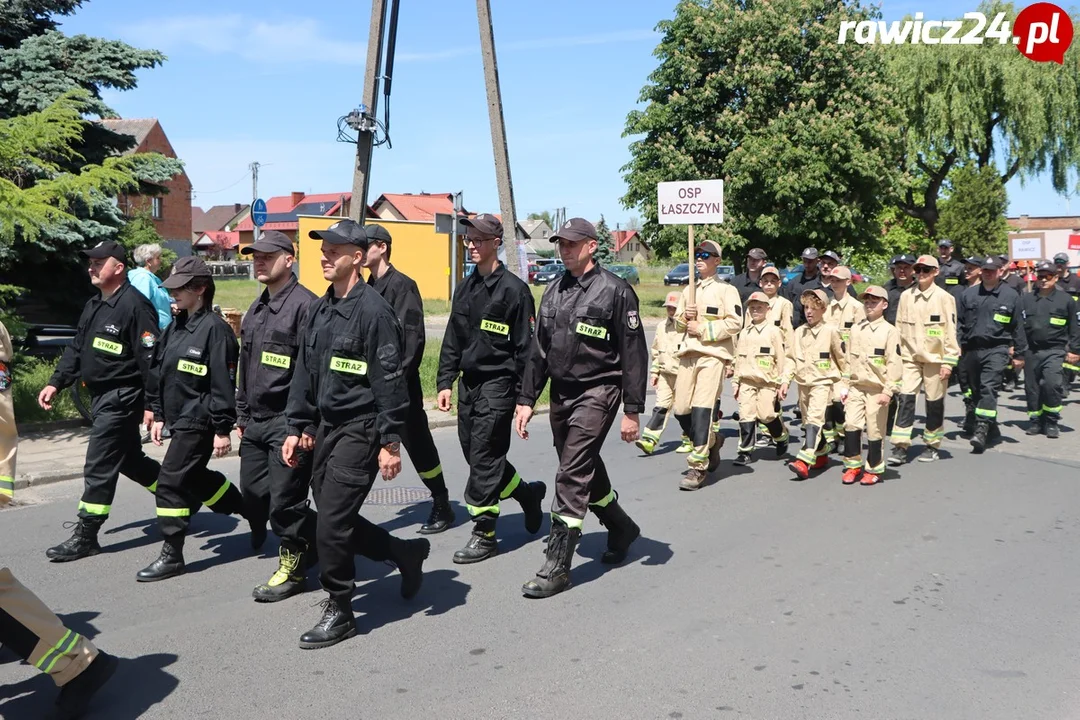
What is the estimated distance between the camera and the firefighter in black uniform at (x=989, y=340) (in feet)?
34.8

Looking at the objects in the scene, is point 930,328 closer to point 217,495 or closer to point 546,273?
point 217,495

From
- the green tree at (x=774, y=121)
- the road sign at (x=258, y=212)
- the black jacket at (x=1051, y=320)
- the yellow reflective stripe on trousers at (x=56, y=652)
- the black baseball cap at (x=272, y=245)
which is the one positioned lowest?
the yellow reflective stripe on trousers at (x=56, y=652)

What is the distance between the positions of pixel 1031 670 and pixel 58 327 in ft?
40.5

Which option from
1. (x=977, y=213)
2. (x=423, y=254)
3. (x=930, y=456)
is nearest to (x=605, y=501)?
(x=930, y=456)

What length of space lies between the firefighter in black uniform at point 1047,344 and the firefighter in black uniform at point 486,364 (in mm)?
7842

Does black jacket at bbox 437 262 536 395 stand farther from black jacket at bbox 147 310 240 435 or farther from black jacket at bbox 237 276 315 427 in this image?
black jacket at bbox 147 310 240 435

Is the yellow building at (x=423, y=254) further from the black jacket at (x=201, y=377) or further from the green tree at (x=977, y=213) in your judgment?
the black jacket at (x=201, y=377)

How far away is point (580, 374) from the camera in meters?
5.85

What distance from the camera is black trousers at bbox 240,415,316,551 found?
5422mm

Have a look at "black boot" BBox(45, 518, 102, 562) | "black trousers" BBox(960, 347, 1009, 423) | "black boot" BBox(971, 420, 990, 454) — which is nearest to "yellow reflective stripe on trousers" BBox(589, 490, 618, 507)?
"black boot" BBox(45, 518, 102, 562)

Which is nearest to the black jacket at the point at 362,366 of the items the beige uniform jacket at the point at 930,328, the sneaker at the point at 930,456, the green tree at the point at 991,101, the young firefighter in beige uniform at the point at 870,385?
the young firefighter in beige uniform at the point at 870,385

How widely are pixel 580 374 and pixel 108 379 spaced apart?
118 inches

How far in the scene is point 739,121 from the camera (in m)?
31.4

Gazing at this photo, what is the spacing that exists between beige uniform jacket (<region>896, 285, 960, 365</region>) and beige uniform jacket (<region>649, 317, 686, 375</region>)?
2.27 meters
